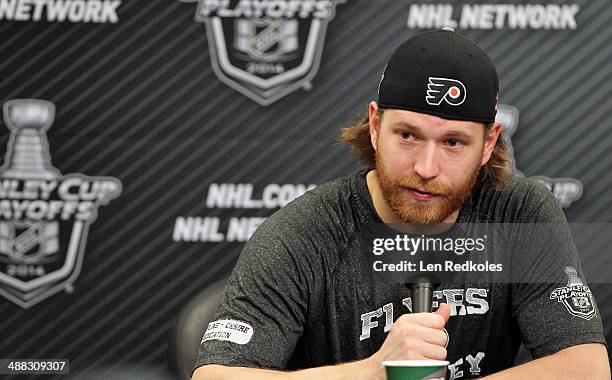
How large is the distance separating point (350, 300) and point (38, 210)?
43.3 inches

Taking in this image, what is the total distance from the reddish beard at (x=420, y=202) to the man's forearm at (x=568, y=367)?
27cm

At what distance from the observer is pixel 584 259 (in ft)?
7.46

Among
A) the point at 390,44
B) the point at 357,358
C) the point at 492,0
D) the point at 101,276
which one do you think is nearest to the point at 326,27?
the point at 390,44

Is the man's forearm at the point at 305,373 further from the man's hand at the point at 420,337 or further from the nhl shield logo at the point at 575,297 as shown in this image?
the nhl shield logo at the point at 575,297

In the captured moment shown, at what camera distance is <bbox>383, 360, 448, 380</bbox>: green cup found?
38.4 inches

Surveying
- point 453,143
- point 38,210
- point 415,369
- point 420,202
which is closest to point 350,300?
point 420,202

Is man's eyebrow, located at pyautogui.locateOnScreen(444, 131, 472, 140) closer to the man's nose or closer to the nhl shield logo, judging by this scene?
the man's nose

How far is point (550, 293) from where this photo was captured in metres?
1.49

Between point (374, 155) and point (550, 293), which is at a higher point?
point (374, 155)

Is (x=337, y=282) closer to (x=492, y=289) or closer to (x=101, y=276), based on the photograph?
(x=492, y=289)

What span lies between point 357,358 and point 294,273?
0.19m

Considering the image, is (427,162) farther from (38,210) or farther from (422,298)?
(38,210)

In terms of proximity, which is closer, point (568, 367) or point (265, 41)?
point (568, 367)

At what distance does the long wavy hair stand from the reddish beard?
6.5 inches
